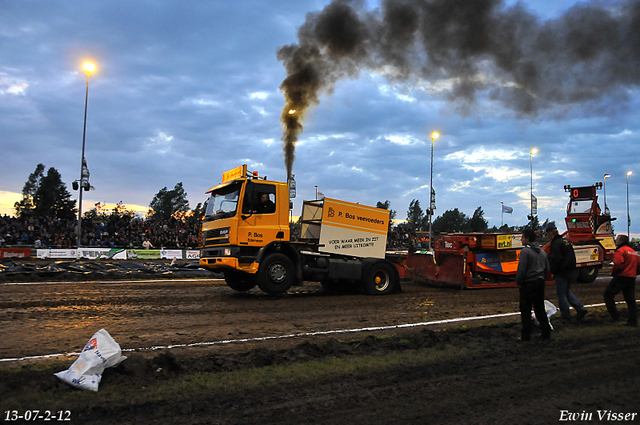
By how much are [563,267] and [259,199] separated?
6.83 metres

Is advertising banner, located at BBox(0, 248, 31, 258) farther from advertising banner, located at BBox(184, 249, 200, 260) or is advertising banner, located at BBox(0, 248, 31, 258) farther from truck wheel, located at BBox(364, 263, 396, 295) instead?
truck wheel, located at BBox(364, 263, 396, 295)

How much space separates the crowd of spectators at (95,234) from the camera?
2723 cm

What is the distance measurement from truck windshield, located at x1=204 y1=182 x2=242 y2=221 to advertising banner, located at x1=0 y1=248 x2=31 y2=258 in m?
18.5

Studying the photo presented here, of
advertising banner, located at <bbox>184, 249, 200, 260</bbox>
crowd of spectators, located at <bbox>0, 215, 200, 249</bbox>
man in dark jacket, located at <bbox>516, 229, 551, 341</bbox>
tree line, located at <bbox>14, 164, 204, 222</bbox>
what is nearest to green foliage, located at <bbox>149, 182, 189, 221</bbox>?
tree line, located at <bbox>14, 164, 204, 222</bbox>

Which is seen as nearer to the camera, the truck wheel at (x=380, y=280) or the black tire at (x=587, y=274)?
the truck wheel at (x=380, y=280)

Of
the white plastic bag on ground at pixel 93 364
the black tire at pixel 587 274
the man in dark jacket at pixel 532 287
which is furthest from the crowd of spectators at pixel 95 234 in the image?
the man in dark jacket at pixel 532 287

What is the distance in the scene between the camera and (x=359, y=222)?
11.9 meters

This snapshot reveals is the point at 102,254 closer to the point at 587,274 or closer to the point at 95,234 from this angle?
the point at 95,234

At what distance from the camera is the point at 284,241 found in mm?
10875

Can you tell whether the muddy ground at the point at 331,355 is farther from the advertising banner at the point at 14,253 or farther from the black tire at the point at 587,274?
the advertising banner at the point at 14,253

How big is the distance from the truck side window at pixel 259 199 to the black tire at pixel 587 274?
11793 mm

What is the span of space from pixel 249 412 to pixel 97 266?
591 inches

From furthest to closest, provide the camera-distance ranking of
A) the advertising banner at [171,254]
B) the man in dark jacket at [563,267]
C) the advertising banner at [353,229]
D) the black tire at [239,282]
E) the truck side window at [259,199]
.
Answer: the advertising banner at [171,254]
the black tire at [239,282]
the advertising banner at [353,229]
the truck side window at [259,199]
the man in dark jacket at [563,267]

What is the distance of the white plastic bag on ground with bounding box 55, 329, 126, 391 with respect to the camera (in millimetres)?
3928
